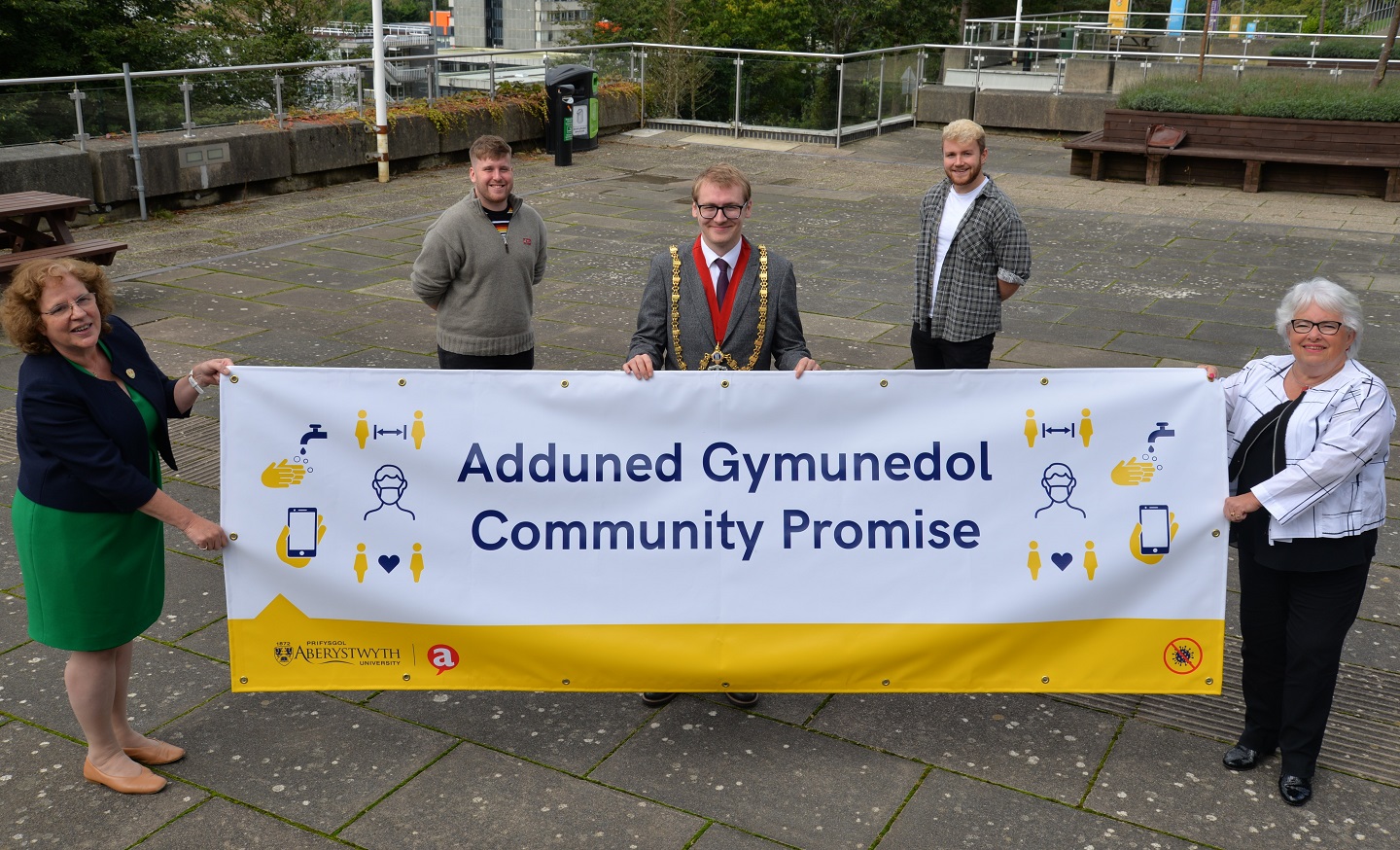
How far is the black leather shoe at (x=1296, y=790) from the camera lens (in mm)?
4035

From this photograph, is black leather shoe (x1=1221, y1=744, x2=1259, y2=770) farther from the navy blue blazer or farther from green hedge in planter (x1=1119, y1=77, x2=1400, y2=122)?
green hedge in planter (x1=1119, y1=77, x2=1400, y2=122)

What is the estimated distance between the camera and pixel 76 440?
12.1 feet

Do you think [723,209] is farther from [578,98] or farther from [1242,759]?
[578,98]

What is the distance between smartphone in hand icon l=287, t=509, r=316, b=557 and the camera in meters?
4.27

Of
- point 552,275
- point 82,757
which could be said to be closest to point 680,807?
point 82,757

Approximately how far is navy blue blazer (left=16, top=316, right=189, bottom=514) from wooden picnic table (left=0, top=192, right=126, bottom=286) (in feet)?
22.2

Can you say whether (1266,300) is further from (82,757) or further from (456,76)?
(456,76)

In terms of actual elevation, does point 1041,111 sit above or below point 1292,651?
above

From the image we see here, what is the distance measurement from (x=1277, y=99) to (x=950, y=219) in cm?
1488

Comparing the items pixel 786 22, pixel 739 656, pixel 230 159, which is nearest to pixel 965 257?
pixel 739 656

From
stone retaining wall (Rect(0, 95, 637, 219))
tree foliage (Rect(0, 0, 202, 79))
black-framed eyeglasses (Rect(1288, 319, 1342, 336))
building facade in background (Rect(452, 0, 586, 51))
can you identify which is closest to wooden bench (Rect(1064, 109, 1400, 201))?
stone retaining wall (Rect(0, 95, 637, 219))

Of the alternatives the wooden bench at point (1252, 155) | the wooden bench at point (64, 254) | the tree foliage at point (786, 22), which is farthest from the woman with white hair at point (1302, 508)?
the tree foliage at point (786, 22)

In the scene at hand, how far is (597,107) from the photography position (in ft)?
67.3

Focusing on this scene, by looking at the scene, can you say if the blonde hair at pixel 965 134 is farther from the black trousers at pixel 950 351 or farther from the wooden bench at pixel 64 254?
the wooden bench at pixel 64 254
